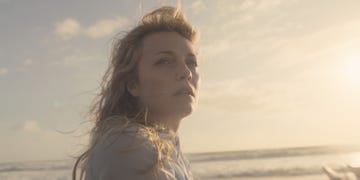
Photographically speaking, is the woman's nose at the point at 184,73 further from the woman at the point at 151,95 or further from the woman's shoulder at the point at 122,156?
the woman's shoulder at the point at 122,156

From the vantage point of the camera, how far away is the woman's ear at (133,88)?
8.99 feet

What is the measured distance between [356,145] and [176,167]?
46853 mm

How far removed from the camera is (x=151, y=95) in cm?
266

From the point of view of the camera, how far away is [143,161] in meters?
1.78

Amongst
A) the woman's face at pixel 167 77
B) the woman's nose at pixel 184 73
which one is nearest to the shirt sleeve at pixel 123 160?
the woman's face at pixel 167 77

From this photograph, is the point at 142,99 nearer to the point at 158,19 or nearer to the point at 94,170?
the point at 158,19

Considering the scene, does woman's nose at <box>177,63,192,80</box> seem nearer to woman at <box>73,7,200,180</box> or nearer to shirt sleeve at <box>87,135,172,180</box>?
woman at <box>73,7,200,180</box>

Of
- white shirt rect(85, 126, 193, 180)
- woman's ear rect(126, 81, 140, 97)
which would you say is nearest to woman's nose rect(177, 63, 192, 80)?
woman's ear rect(126, 81, 140, 97)

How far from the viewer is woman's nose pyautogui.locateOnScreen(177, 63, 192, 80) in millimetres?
2662

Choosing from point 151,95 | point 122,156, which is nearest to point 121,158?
point 122,156

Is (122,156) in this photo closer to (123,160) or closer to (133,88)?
(123,160)

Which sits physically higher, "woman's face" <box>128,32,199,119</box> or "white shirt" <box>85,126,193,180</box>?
"woman's face" <box>128,32,199,119</box>

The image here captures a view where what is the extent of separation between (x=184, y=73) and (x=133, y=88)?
0.36 metres

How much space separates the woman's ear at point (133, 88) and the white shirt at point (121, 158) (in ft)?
2.72
